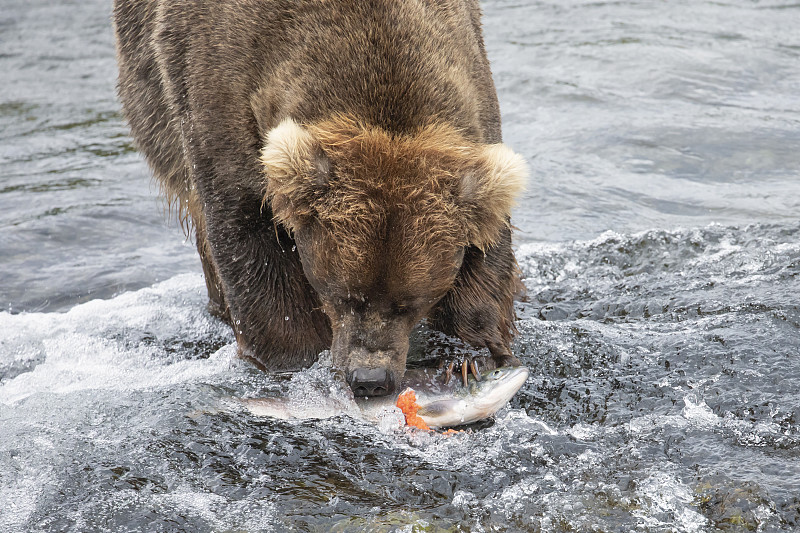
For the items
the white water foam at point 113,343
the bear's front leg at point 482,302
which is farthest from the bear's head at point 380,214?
the white water foam at point 113,343

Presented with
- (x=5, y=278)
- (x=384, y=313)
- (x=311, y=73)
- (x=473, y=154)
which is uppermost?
(x=311, y=73)

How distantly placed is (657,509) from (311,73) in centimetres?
268

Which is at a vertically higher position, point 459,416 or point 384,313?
point 384,313

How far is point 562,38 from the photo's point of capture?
46.8 ft

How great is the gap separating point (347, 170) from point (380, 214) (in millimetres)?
280

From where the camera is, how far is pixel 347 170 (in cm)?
463

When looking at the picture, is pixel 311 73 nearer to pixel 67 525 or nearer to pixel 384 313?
pixel 384 313

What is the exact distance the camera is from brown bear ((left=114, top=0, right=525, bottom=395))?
15.2ft

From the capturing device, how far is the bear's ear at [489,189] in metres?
4.73

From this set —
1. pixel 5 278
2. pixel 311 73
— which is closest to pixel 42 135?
pixel 5 278

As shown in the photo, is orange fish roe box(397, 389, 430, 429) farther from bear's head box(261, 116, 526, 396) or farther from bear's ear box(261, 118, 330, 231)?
bear's ear box(261, 118, 330, 231)

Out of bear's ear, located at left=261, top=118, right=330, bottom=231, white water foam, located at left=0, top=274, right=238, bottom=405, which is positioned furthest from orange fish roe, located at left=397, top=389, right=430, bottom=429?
white water foam, located at left=0, top=274, right=238, bottom=405

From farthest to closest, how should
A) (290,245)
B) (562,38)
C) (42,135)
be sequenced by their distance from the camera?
(562,38) < (42,135) < (290,245)

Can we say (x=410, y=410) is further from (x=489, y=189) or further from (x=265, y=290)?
(x=265, y=290)
